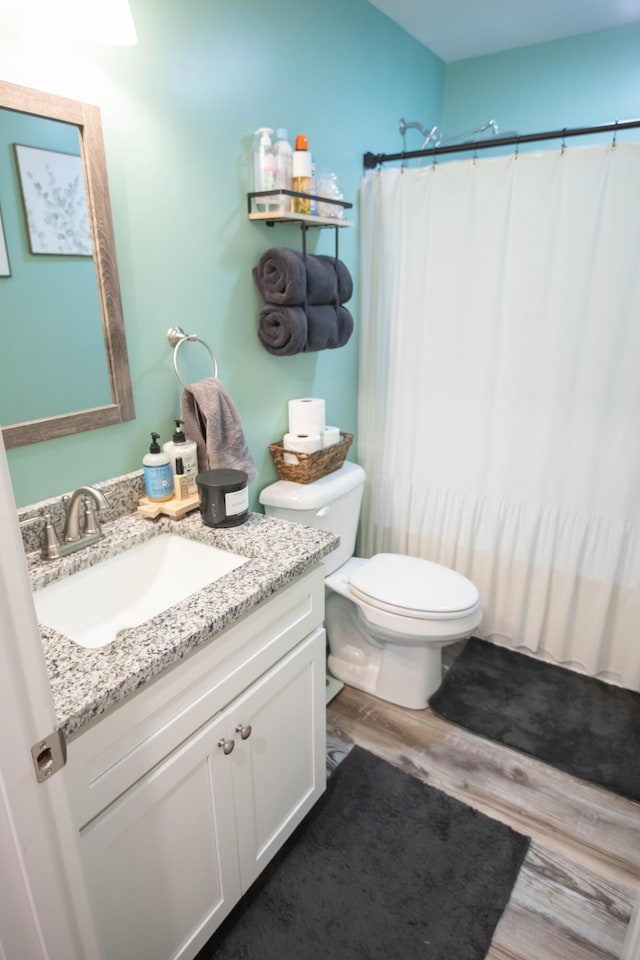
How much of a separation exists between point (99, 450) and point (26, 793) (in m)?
0.93

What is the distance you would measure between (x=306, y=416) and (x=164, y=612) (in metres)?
1.01

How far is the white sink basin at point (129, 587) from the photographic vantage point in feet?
4.02

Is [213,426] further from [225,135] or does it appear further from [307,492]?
[225,135]

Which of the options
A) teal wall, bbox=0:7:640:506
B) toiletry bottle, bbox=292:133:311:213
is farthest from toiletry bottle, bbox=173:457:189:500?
toiletry bottle, bbox=292:133:311:213

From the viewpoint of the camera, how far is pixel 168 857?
1.09 meters

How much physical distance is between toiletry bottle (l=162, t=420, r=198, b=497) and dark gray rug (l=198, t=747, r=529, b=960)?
1.03m

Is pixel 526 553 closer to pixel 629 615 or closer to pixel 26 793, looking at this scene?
pixel 629 615

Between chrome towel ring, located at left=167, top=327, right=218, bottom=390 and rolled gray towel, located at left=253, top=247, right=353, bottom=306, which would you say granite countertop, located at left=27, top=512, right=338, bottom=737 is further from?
rolled gray towel, located at left=253, top=247, right=353, bottom=306

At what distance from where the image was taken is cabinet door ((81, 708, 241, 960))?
3.17ft

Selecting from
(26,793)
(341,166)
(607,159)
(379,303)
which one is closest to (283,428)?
(379,303)

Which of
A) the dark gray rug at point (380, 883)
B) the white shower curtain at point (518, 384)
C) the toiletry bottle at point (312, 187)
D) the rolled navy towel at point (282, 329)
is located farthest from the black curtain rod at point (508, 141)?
the dark gray rug at point (380, 883)

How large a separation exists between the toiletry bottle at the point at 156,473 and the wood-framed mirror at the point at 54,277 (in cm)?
14

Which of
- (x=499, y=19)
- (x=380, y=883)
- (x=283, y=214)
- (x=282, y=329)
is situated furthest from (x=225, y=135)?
(x=380, y=883)

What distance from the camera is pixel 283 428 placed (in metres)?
2.03
